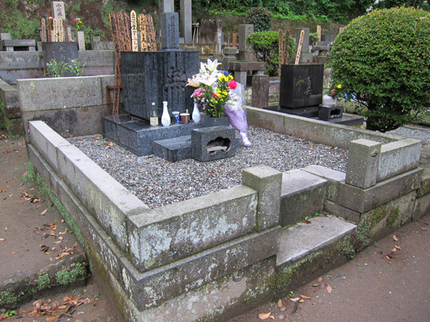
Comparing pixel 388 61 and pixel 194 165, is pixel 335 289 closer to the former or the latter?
pixel 194 165

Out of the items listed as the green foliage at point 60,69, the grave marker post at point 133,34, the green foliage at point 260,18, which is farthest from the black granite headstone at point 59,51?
the green foliage at point 260,18

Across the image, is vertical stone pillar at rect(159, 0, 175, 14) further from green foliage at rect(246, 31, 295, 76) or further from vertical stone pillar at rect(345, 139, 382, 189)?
green foliage at rect(246, 31, 295, 76)

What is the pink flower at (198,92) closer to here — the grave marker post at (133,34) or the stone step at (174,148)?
the stone step at (174,148)

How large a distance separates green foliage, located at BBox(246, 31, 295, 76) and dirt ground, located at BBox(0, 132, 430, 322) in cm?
914

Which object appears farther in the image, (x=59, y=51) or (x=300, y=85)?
(x=59, y=51)

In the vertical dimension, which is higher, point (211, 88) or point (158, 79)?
point (158, 79)

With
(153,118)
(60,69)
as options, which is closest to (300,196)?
(153,118)

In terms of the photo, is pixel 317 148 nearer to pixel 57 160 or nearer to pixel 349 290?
pixel 349 290

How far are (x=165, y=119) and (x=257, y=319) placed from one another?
133 inches

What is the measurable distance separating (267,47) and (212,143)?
8.43 metres

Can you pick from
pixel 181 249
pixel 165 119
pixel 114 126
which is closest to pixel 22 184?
pixel 114 126

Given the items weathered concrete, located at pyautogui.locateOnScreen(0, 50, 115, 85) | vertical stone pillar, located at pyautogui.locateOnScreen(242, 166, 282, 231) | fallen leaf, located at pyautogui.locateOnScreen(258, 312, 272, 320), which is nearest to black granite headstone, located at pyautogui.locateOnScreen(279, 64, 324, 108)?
vertical stone pillar, located at pyautogui.locateOnScreen(242, 166, 282, 231)

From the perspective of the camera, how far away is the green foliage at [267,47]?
40.0 feet

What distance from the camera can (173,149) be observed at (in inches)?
185
